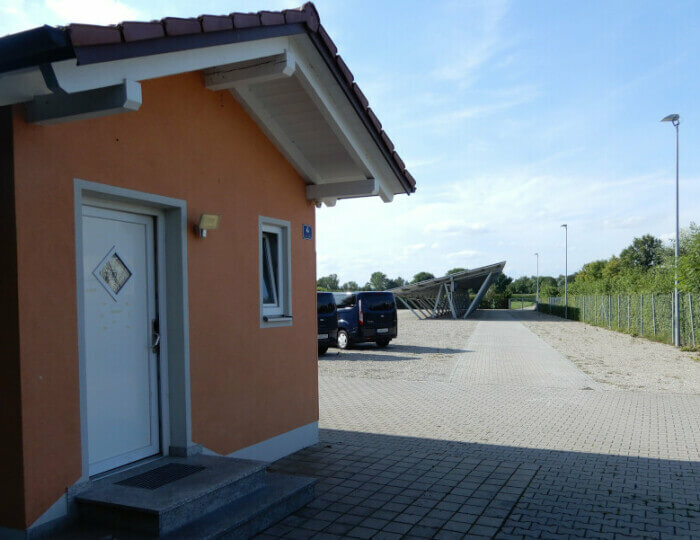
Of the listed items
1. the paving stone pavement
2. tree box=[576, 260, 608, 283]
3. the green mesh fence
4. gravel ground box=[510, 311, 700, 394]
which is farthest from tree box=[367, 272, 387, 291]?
the paving stone pavement

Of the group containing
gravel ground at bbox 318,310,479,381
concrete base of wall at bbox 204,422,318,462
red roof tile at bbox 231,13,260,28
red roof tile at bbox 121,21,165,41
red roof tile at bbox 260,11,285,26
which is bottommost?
gravel ground at bbox 318,310,479,381

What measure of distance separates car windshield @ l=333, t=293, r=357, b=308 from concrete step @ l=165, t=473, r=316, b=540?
15.5m

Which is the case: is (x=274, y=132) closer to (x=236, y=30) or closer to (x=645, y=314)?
(x=236, y=30)

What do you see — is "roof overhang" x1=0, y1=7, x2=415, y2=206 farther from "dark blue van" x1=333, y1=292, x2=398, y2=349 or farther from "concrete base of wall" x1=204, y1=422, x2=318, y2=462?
"dark blue van" x1=333, y1=292, x2=398, y2=349

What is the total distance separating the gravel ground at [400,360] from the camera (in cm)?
1459

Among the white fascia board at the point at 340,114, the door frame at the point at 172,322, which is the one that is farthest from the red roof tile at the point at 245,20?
the door frame at the point at 172,322

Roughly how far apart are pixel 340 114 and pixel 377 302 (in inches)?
575

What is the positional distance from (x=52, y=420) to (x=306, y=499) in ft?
7.43

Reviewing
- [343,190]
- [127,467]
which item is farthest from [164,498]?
→ [343,190]

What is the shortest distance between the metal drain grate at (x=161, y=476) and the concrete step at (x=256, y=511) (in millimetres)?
468

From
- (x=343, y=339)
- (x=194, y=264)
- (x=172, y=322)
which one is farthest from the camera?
(x=343, y=339)

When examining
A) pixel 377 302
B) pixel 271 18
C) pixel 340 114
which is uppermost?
pixel 271 18

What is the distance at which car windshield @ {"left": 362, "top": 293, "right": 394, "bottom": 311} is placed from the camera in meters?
20.6

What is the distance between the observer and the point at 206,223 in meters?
5.45
